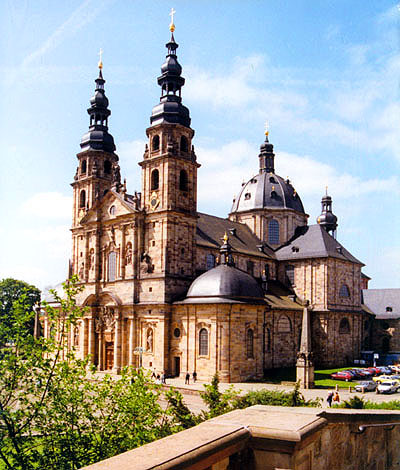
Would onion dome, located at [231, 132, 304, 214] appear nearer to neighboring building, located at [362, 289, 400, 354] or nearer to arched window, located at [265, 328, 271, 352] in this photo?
neighboring building, located at [362, 289, 400, 354]

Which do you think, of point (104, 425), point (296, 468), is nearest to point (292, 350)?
point (104, 425)

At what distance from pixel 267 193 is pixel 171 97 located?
78.5 ft

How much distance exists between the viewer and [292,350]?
53.4 m

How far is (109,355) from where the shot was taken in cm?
4978

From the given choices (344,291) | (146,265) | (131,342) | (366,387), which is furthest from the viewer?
(344,291)

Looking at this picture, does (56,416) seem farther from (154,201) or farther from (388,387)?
(154,201)

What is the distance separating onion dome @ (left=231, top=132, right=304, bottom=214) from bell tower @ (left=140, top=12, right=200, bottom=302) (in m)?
20.9

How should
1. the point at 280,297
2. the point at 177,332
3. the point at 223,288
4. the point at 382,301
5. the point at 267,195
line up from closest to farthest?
the point at 223,288, the point at 177,332, the point at 280,297, the point at 267,195, the point at 382,301

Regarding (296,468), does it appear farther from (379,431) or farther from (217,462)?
(379,431)

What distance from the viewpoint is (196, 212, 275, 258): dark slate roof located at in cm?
5222

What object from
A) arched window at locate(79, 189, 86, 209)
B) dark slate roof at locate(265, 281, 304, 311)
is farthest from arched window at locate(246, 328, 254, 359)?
arched window at locate(79, 189, 86, 209)

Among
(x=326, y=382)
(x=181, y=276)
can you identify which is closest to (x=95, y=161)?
(x=181, y=276)

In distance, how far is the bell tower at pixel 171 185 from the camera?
151ft

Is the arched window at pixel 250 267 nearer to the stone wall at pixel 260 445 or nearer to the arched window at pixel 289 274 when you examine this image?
the arched window at pixel 289 274
